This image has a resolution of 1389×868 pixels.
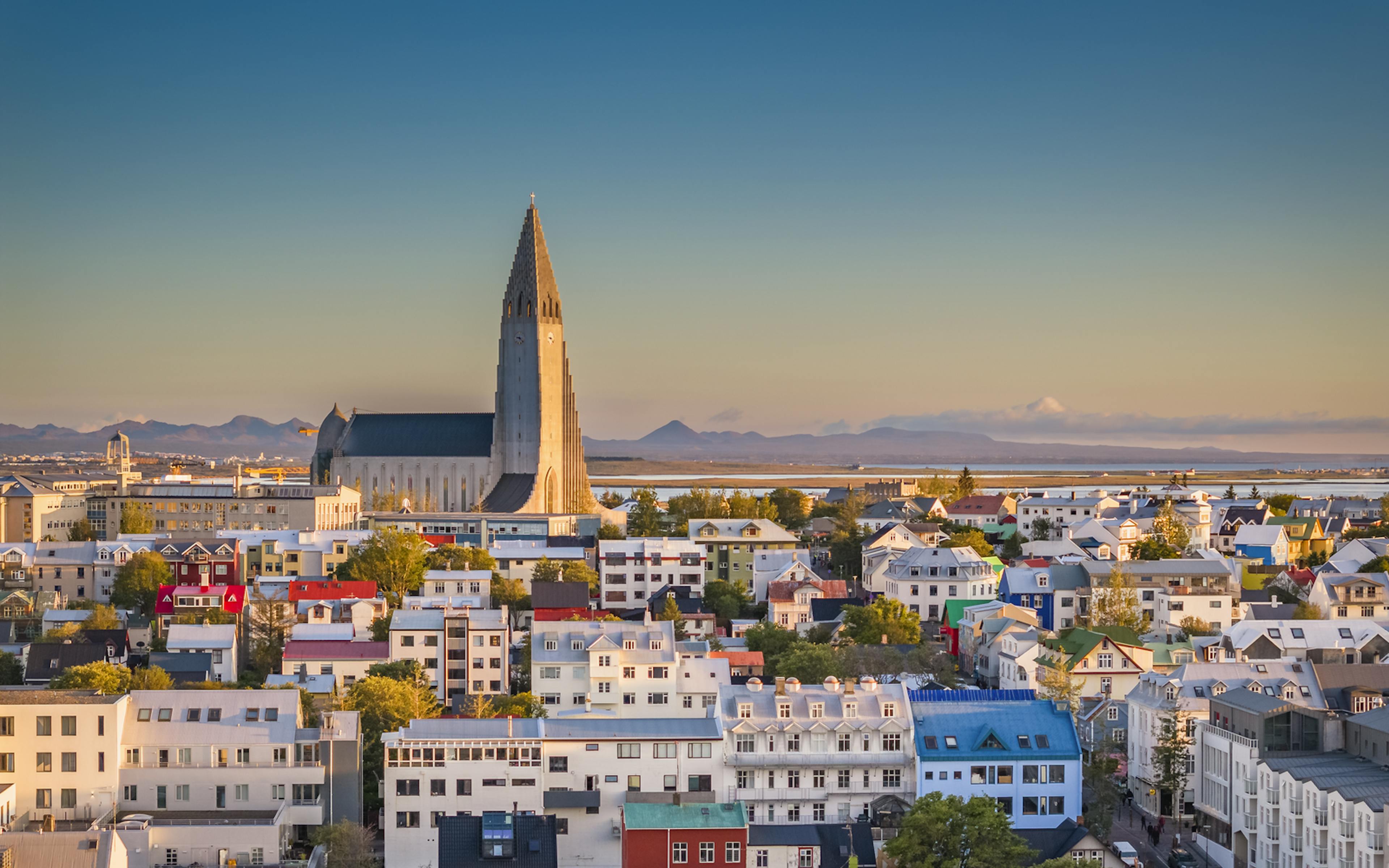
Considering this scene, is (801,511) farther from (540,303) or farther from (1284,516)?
(1284,516)

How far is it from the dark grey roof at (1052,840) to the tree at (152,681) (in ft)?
86.4

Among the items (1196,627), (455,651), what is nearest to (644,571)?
(455,651)

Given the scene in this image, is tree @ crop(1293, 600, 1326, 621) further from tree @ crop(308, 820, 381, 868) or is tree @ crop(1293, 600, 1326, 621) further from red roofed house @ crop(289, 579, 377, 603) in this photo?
tree @ crop(308, 820, 381, 868)

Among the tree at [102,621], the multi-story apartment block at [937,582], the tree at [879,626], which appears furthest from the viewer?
the multi-story apartment block at [937,582]

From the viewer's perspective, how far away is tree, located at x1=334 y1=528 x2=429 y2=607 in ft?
252

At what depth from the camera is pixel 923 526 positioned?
109 m

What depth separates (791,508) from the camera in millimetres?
130375

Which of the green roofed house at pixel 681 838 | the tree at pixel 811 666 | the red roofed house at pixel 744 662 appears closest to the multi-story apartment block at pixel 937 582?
the red roofed house at pixel 744 662

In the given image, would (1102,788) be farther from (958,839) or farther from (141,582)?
(141,582)

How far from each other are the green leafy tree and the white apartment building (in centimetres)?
5620

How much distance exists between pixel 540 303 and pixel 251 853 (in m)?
84.1

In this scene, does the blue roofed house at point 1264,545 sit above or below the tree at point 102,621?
above

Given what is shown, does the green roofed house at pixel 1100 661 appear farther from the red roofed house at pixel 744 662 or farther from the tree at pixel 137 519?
the tree at pixel 137 519

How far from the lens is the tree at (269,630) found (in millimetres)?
63344
